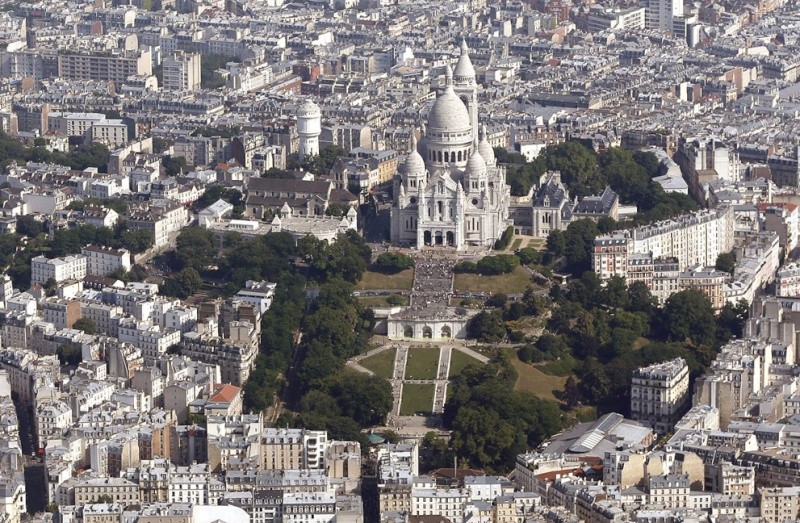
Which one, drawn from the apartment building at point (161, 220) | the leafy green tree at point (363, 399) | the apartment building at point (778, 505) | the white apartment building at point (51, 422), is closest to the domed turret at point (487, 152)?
the apartment building at point (161, 220)

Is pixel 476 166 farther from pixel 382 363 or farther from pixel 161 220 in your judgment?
pixel 161 220

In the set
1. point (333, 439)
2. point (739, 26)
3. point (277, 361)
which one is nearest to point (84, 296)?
point (277, 361)

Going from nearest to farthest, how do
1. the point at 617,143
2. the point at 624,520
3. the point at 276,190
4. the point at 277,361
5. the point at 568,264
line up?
the point at 624,520, the point at 277,361, the point at 568,264, the point at 276,190, the point at 617,143

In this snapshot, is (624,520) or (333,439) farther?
(333,439)

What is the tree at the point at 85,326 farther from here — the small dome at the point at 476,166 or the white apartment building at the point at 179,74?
the white apartment building at the point at 179,74

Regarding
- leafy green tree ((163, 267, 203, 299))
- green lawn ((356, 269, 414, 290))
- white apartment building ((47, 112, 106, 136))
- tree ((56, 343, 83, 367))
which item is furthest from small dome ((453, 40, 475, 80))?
tree ((56, 343, 83, 367))

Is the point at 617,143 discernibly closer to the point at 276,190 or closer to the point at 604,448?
the point at 276,190

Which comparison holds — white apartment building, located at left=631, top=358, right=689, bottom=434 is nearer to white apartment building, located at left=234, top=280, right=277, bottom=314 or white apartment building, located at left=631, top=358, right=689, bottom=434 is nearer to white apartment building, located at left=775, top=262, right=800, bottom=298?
white apartment building, located at left=775, top=262, right=800, bottom=298
